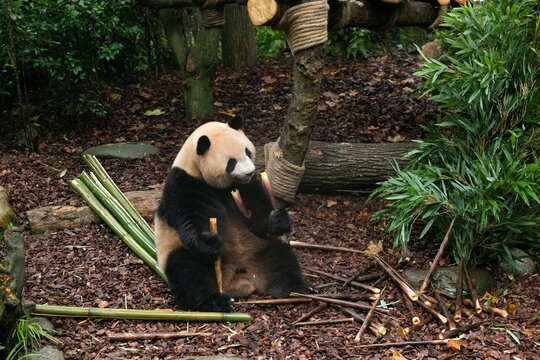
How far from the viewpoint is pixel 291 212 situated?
5.04 meters

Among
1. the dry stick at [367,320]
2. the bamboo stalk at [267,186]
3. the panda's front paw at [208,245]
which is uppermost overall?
the bamboo stalk at [267,186]

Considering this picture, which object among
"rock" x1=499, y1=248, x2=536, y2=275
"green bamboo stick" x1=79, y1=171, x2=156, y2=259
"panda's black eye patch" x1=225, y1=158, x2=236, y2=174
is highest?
"panda's black eye patch" x1=225, y1=158, x2=236, y2=174

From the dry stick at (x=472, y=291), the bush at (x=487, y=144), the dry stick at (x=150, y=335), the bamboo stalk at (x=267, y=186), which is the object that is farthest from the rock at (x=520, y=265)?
the dry stick at (x=150, y=335)

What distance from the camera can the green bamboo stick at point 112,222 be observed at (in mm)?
4164

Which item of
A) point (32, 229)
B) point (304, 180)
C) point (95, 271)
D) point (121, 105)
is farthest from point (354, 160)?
point (121, 105)

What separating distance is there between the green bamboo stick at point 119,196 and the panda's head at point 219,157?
3.60 feet

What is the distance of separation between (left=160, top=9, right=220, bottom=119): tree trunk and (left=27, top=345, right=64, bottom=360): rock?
152 inches

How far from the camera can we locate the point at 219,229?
3.68 metres

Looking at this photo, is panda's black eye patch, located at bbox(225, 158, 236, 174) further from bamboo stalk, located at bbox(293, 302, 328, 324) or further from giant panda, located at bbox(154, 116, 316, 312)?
bamboo stalk, located at bbox(293, 302, 328, 324)

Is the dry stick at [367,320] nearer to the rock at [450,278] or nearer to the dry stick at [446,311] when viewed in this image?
the dry stick at [446,311]

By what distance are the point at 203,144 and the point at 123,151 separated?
281cm

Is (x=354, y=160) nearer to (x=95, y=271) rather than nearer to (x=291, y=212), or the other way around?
(x=291, y=212)

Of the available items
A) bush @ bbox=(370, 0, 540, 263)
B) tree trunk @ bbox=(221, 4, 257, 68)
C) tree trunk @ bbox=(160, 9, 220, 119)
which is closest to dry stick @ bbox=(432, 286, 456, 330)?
bush @ bbox=(370, 0, 540, 263)

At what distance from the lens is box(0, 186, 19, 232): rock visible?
178 inches
